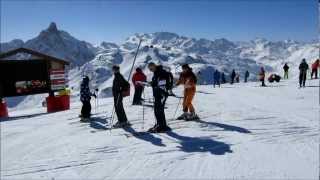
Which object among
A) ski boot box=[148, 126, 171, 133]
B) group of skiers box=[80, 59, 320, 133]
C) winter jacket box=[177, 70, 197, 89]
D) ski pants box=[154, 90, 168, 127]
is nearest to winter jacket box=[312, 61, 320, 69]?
group of skiers box=[80, 59, 320, 133]

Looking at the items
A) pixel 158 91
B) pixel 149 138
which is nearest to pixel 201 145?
pixel 149 138

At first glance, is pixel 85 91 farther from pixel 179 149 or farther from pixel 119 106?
pixel 179 149

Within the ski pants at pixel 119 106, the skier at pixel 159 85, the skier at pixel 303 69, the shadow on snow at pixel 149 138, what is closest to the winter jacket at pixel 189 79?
the skier at pixel 159 85

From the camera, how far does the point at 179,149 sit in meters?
9.92

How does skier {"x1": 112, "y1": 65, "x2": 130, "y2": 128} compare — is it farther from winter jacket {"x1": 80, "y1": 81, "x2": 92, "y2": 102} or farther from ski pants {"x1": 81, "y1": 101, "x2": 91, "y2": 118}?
ski pants {"x1": 81, "y1": 101, "x2": 91, "y2": 118}

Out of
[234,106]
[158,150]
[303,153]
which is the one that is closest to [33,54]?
[234,106]

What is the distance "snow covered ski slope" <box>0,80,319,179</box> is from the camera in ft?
27.3

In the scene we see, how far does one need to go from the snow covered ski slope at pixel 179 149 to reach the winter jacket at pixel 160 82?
127 cm

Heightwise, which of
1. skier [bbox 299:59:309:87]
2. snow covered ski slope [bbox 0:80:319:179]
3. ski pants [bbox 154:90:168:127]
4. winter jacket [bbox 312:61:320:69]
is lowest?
snow covered ski slope [bbox 0:80:319:179]

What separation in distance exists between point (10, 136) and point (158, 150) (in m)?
6.92

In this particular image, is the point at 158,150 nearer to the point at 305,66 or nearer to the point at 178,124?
the point at 178,124

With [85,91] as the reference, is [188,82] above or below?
above

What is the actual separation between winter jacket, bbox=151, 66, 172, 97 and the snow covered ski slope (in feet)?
4.17

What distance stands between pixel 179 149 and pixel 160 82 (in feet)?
7.42
